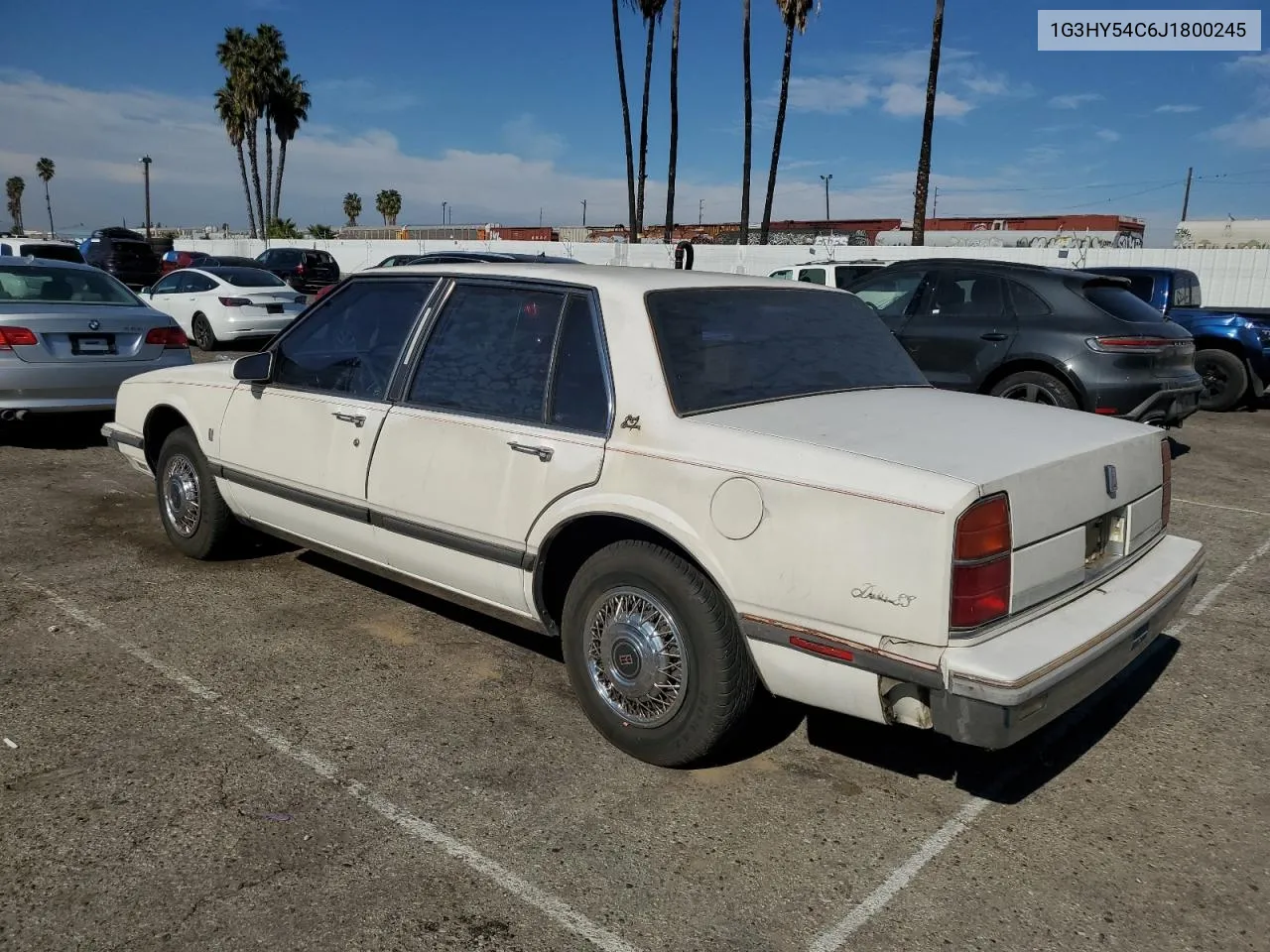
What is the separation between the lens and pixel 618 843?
9.27ft

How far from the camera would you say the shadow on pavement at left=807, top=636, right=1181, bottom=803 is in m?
3.29

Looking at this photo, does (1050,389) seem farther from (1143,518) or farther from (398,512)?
(398,512)

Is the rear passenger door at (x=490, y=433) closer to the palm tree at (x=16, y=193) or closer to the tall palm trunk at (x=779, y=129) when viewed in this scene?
the tall palm trunk at (x=779, y=129)

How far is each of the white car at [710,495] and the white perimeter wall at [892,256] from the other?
16498mm

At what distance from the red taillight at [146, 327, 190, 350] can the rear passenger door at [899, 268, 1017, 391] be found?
6.15m

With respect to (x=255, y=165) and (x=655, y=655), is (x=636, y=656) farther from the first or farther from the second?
(x=255, y=165)

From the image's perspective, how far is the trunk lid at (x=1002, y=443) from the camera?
275cm

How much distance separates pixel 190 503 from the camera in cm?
514

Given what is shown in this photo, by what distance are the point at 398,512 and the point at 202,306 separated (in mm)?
12754

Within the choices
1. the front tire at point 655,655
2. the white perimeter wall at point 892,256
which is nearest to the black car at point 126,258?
the white perimeter wall at point 892,256

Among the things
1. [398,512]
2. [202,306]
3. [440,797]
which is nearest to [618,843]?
[440,797]

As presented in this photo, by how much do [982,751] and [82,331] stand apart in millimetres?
7262

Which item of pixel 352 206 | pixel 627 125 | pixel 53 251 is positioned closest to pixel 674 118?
pixel 627 125

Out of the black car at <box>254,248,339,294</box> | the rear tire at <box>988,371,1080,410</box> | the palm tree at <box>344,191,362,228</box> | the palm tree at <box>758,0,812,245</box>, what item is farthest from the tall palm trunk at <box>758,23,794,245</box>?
the palm tree at <box>344,191,362,228</box>
